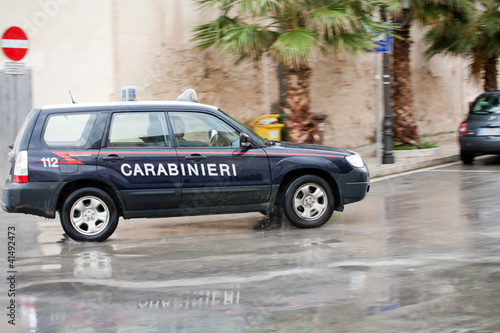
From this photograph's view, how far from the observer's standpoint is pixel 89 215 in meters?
8.39

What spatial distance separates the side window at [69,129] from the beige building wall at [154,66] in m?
6.04

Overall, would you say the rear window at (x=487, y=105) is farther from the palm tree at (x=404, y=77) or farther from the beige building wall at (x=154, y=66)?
the beige building wall at (x=154, y=66)

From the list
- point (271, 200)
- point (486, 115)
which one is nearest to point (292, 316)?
point (271, 200)

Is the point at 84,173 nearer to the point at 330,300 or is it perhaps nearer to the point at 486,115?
the point at 330,300

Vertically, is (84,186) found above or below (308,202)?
above

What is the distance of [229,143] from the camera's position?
8.70 m

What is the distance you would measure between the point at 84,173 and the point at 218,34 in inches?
273

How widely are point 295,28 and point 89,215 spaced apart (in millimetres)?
6993

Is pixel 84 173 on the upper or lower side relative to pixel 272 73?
lower

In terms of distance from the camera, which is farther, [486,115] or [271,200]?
[486,115]

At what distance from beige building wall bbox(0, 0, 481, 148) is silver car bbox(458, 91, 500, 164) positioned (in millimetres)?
3798

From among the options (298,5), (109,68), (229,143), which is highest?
(298,5)

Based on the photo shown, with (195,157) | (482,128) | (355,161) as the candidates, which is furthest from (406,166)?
(195,157)

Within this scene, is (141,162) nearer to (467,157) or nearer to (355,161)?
(355,161)
